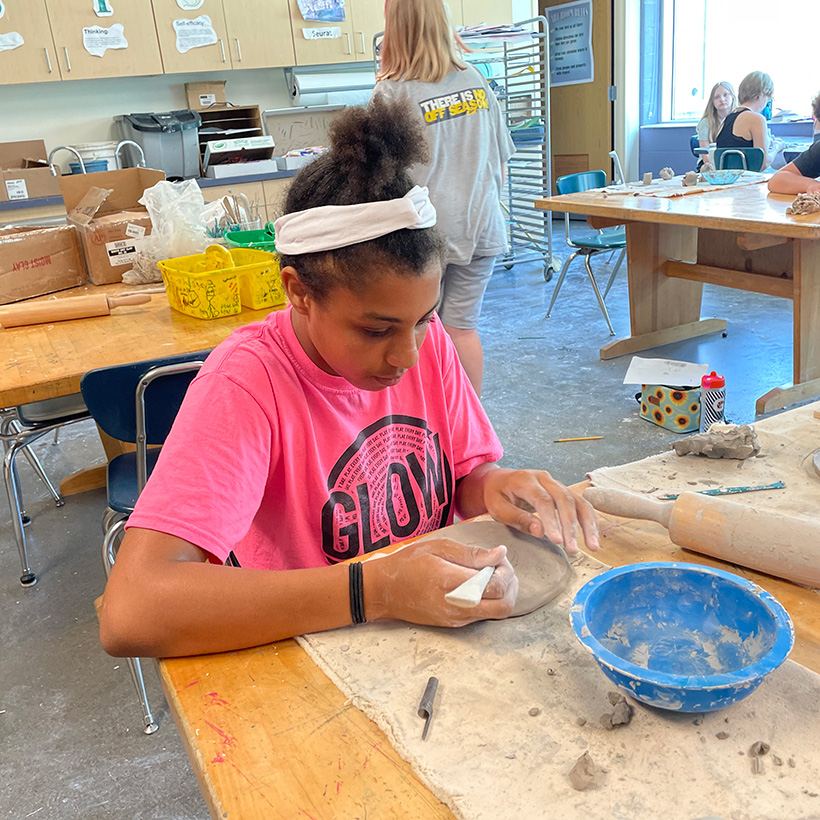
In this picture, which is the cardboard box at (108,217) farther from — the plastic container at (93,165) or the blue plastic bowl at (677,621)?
the plastic container at (93,165)

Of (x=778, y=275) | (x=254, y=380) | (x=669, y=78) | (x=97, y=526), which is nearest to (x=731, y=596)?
(x=254, y=380)

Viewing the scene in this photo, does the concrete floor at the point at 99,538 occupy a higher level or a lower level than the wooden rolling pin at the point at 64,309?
lower

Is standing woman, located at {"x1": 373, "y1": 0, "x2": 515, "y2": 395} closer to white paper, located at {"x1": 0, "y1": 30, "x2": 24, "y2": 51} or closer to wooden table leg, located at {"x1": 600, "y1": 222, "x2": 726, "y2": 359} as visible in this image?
wooden table leg, located at {"x1": 600, "y1": 222, "x2": 726, "y2": 359}

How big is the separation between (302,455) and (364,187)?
365mm

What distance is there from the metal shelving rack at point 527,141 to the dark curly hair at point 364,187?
15.7ft

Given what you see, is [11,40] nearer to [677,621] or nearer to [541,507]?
[541,507]

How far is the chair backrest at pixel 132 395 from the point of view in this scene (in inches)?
69.6

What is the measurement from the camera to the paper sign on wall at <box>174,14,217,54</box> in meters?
5.56

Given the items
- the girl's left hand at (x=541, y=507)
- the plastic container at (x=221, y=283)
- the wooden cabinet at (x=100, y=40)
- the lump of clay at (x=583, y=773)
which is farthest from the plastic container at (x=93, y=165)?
the lump of clay at (x=583, y=773)

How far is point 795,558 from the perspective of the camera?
838mm

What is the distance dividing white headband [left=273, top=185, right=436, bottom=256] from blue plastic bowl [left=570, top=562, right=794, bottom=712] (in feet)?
1.53

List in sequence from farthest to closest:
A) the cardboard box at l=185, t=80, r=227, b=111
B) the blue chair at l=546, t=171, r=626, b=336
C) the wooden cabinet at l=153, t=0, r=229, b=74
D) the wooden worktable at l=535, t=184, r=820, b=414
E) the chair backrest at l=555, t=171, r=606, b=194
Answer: the cardboard box at l=185, t=80, r=227, b=111, the wooden cabinet at l=153, t=0, r=229, b=74, the chair backrest at l=555, t=171, r=606, b=194, the blue chair at l=546, t=171, r=626, b=336, the wooden worktable at l=535, t=184, r=820, b=414

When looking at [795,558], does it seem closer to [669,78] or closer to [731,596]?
[731,596]

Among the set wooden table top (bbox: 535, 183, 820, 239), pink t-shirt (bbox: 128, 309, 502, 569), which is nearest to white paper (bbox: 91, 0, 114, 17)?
wooden table top (bbox: 535, 183, 820, 239)
